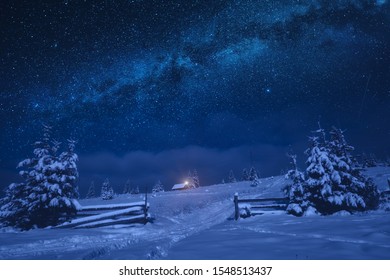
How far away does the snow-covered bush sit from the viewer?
12.0m

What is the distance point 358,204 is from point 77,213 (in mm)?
15608

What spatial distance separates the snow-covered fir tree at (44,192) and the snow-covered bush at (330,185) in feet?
41.3

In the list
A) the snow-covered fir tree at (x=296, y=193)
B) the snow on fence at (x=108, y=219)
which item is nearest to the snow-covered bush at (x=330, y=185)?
the snow-covered fir tree at (x=296, y=193)

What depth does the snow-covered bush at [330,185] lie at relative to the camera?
39.3 feet

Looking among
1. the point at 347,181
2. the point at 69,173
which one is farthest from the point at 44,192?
the point at 347,181

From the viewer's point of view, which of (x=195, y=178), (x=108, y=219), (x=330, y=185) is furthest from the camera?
(x=195, y=178)

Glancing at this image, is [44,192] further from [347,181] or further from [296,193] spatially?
[347,181]

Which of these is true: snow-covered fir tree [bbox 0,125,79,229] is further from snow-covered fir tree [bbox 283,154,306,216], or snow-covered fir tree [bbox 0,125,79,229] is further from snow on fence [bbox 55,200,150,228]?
snow-covered fir tree [bbox 283,154,306,216]

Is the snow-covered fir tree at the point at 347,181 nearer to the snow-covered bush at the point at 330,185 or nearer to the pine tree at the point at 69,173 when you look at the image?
the snow-covered bush at the point at 330,185

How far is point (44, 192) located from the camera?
12.7 meters

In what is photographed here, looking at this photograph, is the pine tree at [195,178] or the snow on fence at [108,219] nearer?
the snow on fence at [108,219]

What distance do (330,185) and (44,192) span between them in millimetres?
15880
